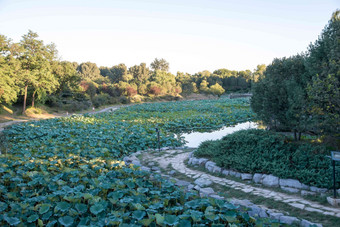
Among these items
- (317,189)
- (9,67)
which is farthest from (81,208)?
(9,67)

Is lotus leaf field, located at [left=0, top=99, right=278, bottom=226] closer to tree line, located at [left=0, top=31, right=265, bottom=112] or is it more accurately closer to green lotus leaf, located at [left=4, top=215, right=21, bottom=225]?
green lotus leaf, located at [left=4, top=215, right=21, bottom=225]

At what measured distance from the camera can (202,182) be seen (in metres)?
5.18

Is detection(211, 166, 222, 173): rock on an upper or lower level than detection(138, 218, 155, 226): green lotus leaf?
lower

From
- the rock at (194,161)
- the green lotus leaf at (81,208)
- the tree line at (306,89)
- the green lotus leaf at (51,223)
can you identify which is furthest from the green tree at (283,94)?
the green lotus leaf at (51,223)

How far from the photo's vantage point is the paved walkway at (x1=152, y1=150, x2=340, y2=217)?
378cm

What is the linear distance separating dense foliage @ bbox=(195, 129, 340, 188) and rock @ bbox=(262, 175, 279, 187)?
4.5 inches

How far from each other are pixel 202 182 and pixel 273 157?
1880 millimetres

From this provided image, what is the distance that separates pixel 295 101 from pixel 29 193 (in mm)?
5980

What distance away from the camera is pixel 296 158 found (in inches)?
202

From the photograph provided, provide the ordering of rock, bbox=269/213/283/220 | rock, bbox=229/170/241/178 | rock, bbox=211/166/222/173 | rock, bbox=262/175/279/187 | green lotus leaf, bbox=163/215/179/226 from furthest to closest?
rock, bbox=211/166/222/173
rock, bbox=229/170/241/178
rock, bbox=262/175/279/187
rock, bbox=269/213/283/220
green lotus leaf, bbox=163/215/179/226

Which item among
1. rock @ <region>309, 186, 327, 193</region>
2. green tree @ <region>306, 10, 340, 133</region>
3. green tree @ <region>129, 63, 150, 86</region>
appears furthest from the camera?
green tree @ <region>129, 63, 150, 86</region>

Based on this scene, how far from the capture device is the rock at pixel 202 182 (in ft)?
16.6

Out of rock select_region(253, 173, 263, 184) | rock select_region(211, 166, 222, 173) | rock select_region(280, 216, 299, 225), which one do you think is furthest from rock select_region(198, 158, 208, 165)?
rock select_region(280, 216, 299, 225)

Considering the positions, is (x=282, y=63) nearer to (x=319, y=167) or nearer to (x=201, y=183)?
(x=319, y=167)
